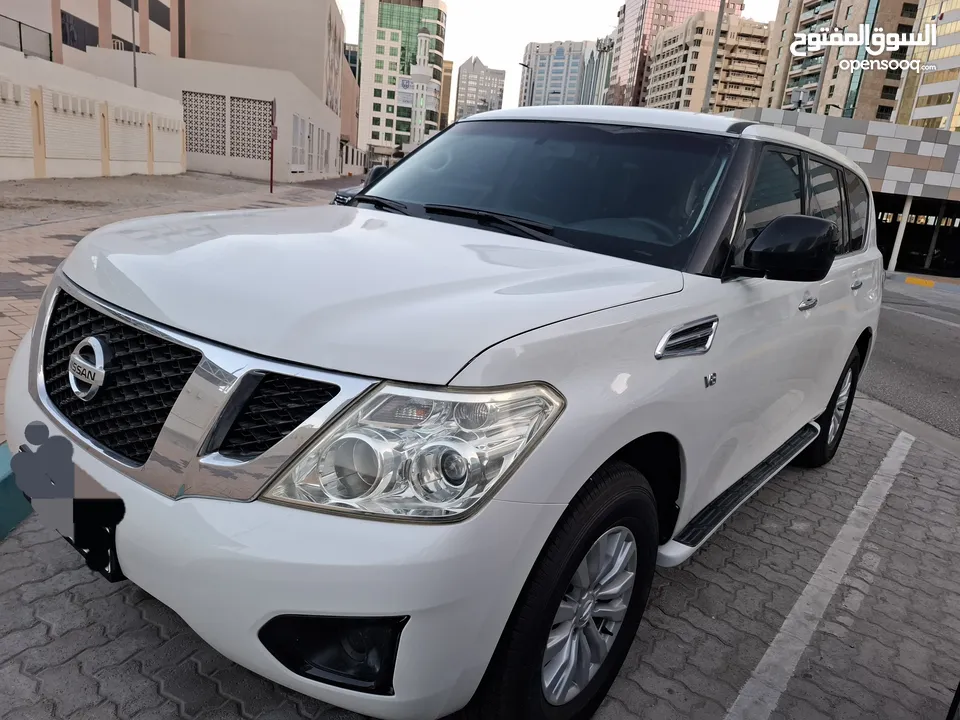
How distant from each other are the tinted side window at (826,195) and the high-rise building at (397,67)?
124102 millimetres

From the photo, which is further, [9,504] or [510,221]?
[9,504]

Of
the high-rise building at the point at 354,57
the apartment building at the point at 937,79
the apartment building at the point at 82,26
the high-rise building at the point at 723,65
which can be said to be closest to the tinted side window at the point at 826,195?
the apartment building at the point at 82,26

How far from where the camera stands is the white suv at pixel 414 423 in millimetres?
1553

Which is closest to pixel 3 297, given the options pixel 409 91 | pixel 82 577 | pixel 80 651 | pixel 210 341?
pixel 82 577

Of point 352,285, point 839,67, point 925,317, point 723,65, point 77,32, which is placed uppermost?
point 723,65

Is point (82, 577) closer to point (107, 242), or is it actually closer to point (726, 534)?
point (107, 242)

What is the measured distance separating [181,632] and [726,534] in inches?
101

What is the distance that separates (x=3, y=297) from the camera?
6078 mm

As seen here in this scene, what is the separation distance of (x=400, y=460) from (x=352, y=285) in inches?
20.6

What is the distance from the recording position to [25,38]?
29203 mm

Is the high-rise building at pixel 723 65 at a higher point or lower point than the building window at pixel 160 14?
higher

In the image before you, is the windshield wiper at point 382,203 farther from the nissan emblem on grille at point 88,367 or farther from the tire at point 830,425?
the tire at point 830,425

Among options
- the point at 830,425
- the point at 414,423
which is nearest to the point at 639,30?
the point at 830,425

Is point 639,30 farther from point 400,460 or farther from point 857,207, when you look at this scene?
point 400,460
